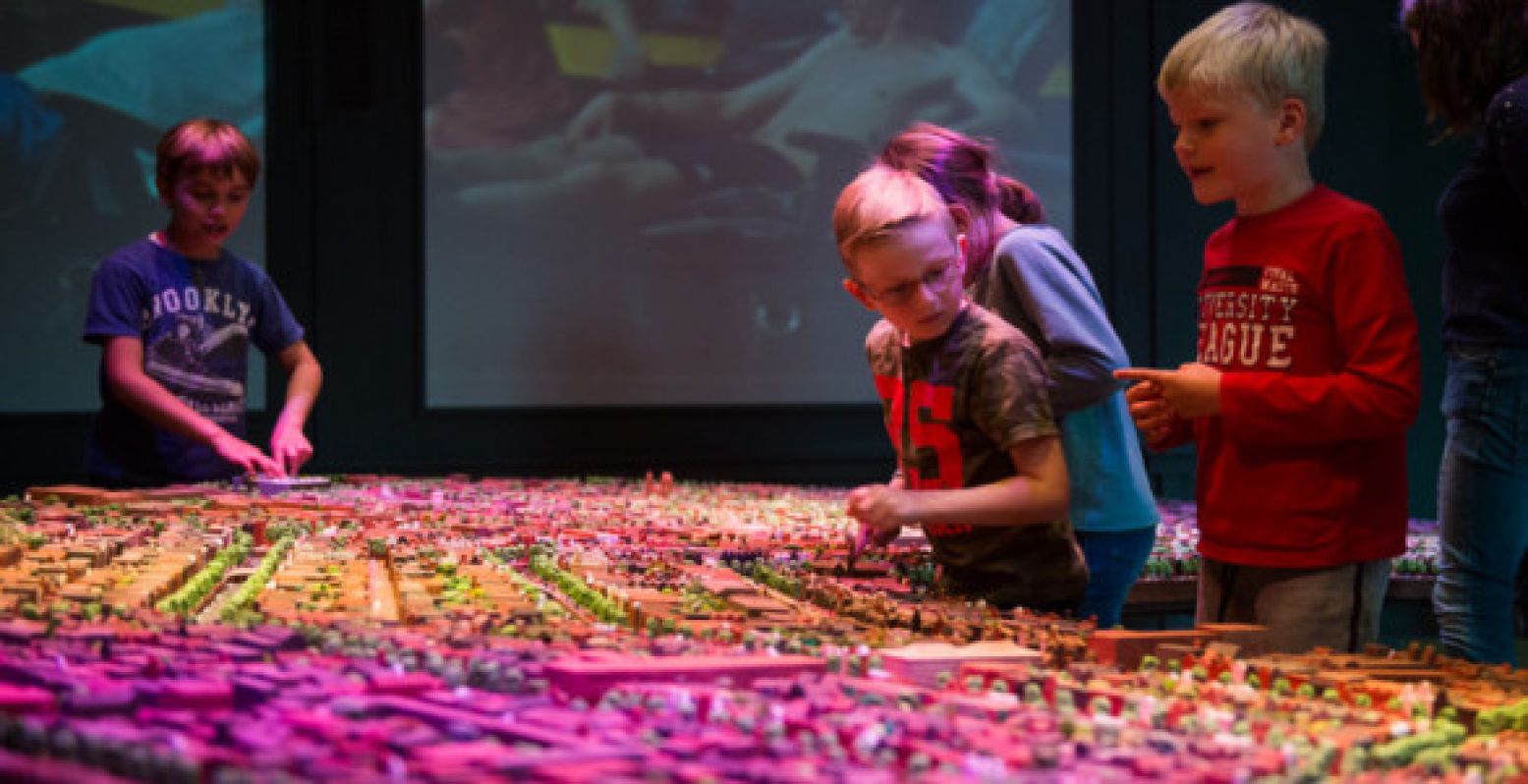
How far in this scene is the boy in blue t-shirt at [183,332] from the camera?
4.55 metres

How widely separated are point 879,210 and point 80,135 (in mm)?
5661

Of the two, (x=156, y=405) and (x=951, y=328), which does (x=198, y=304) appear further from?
(x=951, y=328)

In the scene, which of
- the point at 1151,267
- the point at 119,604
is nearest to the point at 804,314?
the point at 1151,267

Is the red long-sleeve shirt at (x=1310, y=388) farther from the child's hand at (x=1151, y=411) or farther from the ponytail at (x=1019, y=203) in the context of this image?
the ponytail at (x=1019, y=203)

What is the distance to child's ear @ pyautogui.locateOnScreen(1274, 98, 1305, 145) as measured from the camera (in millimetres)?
2814

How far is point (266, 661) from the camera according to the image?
5.91ft

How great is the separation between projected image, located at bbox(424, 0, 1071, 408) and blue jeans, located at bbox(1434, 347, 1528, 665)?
4.98 m

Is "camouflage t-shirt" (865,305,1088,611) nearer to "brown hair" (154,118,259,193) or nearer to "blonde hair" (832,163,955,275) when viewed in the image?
"blonde hair" (832,163,955,275)

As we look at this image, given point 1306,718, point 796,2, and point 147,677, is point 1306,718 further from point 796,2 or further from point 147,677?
point 796,2

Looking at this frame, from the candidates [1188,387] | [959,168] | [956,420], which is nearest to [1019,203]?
[959,168]

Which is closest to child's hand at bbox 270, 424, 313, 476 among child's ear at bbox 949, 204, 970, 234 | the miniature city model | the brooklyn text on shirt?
the brooklyn text on shirt

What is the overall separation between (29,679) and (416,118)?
5963mm

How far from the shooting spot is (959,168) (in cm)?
324

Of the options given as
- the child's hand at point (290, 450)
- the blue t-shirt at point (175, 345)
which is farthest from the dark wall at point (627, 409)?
the child's hand at point (290, 450)
